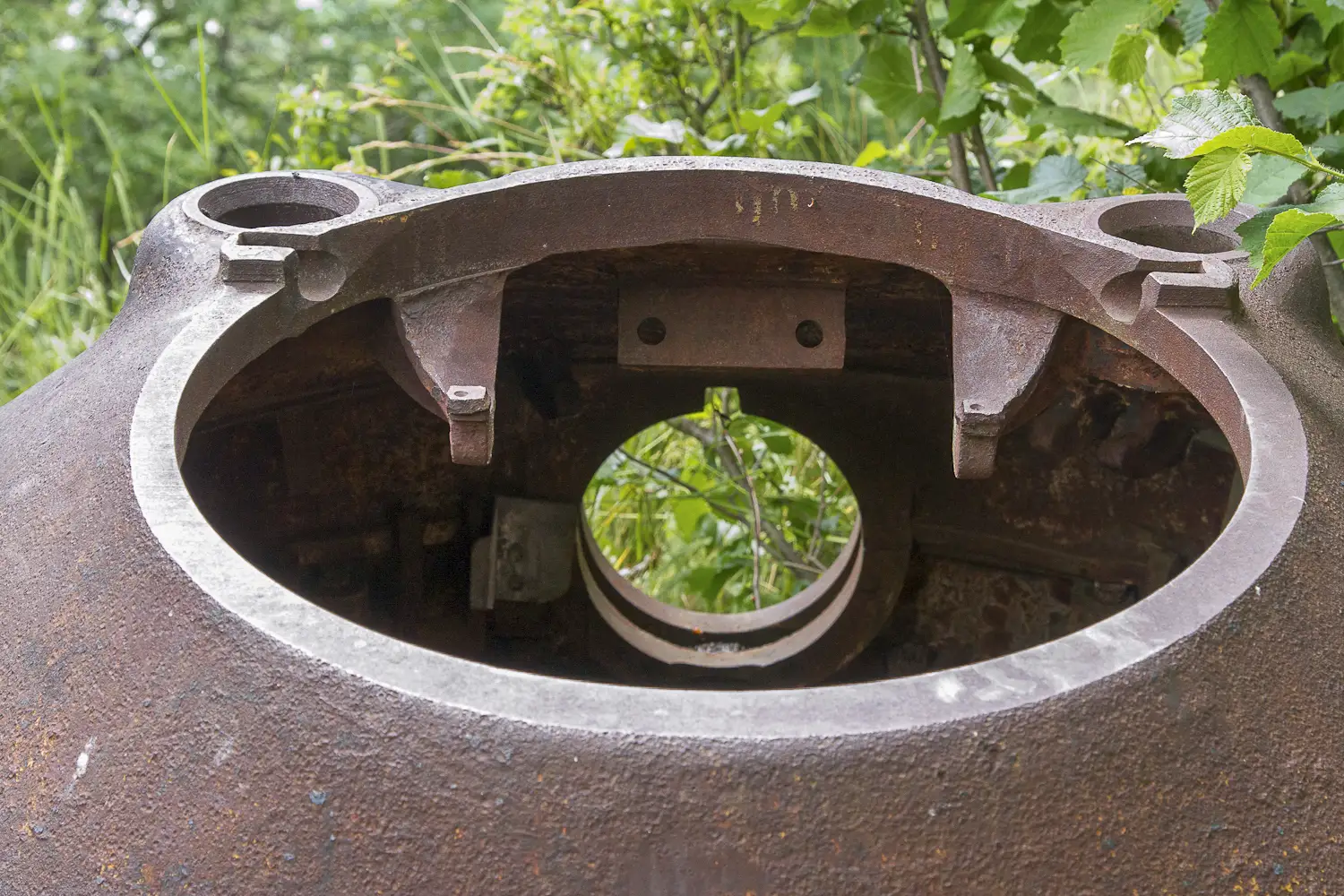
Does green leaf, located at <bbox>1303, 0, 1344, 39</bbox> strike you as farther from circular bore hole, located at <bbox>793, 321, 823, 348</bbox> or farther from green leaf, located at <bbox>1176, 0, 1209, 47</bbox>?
circular bore hole, located at <bbox>793, 321, 823, 348</bbox>

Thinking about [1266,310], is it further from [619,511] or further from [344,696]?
[619,511]

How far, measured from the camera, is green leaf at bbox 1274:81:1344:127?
246cm

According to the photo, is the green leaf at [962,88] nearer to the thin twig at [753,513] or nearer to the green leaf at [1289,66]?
the green leaf at [1289,66]

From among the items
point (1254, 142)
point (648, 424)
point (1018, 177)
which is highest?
point (1254, 142)

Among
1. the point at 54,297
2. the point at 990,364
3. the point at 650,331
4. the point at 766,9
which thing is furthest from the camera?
the point at 54,297

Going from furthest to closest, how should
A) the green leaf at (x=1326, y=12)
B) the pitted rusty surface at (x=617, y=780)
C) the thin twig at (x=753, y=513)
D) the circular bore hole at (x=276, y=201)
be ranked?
1. the thin twig at (x=753, y=513)
2. the green leaf at (x=1326, y=12)
3. the circular bore hole at (x=276, y=201)
4. the pitted rusty surface at (x=617, y=780)

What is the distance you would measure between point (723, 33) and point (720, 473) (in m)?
1.49

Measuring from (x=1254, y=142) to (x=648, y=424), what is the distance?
5.76ft

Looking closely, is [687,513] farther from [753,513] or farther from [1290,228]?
[1290,228]

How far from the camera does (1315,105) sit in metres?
2.48

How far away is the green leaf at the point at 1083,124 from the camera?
3.01 metres

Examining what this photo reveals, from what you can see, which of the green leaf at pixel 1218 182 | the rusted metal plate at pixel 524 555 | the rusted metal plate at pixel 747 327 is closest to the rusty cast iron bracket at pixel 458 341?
the rusted metal plate at pixel 747 327

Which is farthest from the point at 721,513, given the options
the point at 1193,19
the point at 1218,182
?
the point at 1218,182

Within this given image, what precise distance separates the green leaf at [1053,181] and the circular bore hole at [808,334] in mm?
479
